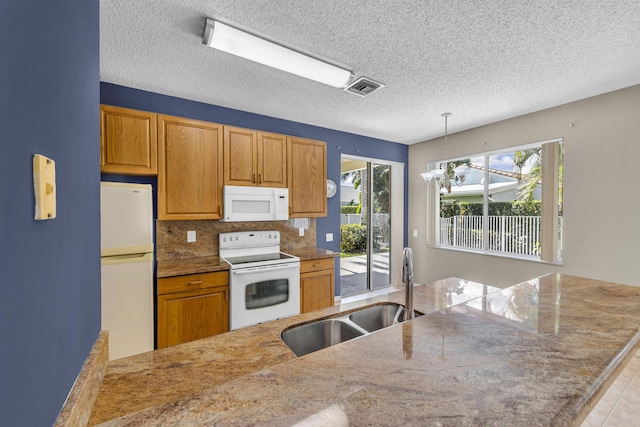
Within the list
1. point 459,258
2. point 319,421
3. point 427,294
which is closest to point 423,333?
point 319,421

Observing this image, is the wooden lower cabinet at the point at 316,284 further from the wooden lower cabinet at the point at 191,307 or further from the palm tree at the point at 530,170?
the palm tree at the point at 530,170

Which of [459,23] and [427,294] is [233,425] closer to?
[427,294]

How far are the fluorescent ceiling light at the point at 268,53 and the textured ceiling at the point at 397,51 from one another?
6 cm

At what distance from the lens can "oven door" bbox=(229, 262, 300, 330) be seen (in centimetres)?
253

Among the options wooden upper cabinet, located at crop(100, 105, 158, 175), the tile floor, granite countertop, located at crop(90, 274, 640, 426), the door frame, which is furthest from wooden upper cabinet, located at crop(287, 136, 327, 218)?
the tile floor

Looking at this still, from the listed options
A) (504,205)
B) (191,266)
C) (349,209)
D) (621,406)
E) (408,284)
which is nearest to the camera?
(408,284)

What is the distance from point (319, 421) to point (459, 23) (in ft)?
7.43

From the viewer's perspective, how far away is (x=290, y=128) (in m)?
3.70

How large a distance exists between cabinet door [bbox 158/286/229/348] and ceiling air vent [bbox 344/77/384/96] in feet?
7.42

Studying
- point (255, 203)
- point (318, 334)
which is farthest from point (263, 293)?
point (318, 334)

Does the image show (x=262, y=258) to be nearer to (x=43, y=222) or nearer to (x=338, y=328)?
(x=338, y=328)

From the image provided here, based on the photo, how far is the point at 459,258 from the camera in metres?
4.20

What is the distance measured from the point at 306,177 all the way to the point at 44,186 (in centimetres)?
291

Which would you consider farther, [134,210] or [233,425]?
[134,210]
